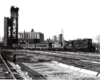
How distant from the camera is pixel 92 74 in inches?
501

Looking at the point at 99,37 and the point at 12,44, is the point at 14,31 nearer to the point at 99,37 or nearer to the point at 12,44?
the point at 12,44

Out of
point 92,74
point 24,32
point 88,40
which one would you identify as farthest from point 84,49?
point 24,32

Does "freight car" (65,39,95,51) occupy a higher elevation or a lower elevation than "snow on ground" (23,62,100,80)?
Answer: higher

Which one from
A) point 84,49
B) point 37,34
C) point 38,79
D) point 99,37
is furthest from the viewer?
point 37,34

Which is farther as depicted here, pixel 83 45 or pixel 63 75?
pixel 83 45

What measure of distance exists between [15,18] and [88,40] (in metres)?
31.1

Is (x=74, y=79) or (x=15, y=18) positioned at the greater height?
(x=15, y=18)

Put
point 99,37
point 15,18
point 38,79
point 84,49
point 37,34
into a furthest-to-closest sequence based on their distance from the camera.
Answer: point 37,34
point 99,37
point 15,18
point 84,49
point 38,79

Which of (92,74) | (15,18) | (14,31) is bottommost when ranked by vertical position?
(92,74)

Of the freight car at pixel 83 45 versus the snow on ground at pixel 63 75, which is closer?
the snow on ground at pixel 63 75

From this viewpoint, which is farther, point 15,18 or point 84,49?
point 15,18

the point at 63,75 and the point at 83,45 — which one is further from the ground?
the point at 83,45

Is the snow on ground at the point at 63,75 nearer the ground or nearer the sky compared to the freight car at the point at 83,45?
nearer the ground

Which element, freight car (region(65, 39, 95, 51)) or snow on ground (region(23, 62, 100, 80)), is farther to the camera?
freight car (region(65, 39, 95, 51))
